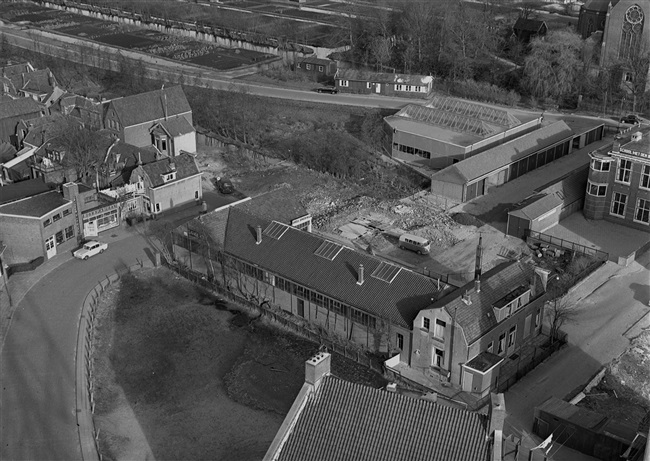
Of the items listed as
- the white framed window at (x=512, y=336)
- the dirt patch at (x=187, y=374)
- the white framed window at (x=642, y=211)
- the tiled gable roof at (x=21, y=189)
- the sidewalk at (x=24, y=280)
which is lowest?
the dirt patch at (x=187, y=374)

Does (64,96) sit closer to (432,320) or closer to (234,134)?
(234,134)

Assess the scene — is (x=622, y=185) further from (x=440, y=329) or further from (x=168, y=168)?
(x=168, y=168)

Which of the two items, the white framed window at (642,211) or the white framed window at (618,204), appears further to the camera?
the white framed window at (618,204)

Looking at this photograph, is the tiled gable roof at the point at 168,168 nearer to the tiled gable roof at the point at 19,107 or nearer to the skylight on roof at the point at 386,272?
the tiled gable roof at the point at 19,107

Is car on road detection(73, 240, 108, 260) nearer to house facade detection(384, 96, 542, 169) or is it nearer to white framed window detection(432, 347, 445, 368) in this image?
white framed window detection(432, 347, 445, 368)

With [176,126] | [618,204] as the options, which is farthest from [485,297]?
[176,126]

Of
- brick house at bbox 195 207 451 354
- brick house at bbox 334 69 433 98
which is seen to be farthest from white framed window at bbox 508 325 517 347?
brick house at bbox 334 69 433 98

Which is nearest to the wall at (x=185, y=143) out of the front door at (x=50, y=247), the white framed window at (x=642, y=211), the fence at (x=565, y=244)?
the front door at (x=50, y=247)
